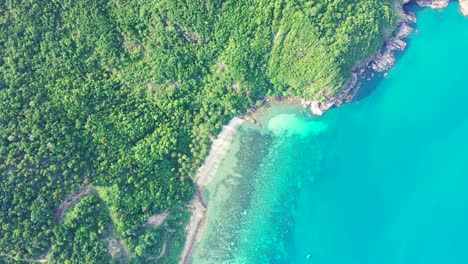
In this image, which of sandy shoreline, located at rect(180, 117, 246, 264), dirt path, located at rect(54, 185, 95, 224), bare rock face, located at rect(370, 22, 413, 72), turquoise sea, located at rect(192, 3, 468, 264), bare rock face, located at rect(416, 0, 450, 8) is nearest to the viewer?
dirt path, located at rect(54, 185, 95, 224)

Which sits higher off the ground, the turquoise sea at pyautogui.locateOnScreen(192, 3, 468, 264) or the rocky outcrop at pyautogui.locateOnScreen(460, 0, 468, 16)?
the rocky outcrop at pyautogui.locateOnScreen(460, 0, 468, 16)

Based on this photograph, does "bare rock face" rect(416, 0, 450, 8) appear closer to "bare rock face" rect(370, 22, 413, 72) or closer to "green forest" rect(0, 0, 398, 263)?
"bare rock face" rect(370, 22, 413, 72)

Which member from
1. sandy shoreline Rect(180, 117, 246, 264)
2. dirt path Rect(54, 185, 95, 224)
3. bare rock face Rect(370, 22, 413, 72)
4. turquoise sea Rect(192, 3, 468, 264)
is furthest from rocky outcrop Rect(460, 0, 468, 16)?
dirt path Rect(54, 185, 95, 224)

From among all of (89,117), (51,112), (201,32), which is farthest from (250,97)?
(51,112)

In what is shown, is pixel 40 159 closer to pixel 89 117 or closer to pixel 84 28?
pixel 89 117

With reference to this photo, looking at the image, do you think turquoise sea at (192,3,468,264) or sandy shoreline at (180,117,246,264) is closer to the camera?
turquoise sea at (192,3,468,264)

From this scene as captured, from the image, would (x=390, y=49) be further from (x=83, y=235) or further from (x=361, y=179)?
(x=83, y=235)
